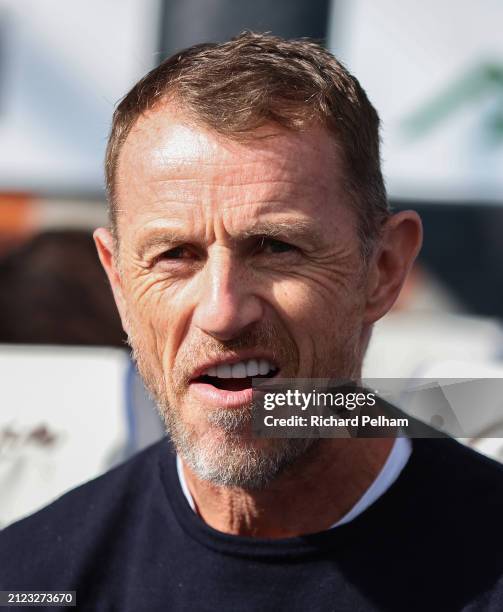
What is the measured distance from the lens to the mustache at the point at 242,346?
1788 millimetres

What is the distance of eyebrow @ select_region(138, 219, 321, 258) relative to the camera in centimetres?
182

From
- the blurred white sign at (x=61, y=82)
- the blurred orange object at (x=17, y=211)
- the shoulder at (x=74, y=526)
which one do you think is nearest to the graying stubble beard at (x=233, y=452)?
the shoulder at (x=74, y=526)

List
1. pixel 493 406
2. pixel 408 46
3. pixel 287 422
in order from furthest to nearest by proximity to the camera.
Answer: pixel 408 46 < pixel 493 406 < pixel 287 422

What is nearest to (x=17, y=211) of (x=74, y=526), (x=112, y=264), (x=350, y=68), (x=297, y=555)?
(x=350, y=68)

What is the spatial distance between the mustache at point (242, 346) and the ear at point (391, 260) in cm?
26

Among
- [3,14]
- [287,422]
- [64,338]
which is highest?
[287,422]

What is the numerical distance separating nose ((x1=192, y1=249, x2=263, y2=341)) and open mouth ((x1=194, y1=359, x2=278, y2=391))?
0.07m

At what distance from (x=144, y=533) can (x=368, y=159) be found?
34.4 inches

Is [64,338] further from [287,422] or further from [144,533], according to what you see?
[287,422]

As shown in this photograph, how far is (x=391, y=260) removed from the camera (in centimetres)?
206

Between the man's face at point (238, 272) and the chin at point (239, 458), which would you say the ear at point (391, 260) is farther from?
the chin at point (239, 458)

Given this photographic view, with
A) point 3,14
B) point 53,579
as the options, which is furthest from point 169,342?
point 3,14

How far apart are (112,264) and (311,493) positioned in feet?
2.11

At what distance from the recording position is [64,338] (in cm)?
417
